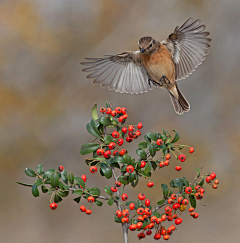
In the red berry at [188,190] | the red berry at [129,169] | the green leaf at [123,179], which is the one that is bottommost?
the red berry at [188,190]

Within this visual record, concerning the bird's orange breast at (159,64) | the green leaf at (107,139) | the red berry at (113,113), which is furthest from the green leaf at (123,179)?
the bird's orange breast at (159,64)

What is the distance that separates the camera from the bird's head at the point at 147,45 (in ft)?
5.79

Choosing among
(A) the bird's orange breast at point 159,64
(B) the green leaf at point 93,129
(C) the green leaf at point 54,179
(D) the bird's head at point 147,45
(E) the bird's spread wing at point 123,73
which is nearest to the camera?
(C) the green leaf at point 54,179

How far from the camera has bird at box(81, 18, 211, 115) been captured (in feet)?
6.31

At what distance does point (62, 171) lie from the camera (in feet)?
3.84

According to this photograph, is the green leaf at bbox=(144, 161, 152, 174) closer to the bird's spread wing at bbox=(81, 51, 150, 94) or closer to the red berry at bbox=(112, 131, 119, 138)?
the red berry at bbox=(112, 131, 119, 138)

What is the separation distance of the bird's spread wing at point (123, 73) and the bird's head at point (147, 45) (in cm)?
24

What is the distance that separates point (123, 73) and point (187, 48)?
1.65 ft

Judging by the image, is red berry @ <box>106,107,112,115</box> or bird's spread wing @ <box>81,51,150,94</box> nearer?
red berry @ <box>106,107,112,115</box>

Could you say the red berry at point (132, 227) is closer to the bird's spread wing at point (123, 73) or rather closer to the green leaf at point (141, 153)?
the green leaf at point (141, 153)

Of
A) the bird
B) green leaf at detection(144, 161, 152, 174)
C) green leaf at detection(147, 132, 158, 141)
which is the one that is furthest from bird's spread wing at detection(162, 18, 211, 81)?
green leaf at detection(144, 161, 152, 174)

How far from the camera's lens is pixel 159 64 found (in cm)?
190

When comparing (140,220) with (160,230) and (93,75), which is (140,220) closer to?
(160,230)

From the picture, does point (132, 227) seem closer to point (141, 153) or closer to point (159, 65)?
point (141, 153)
